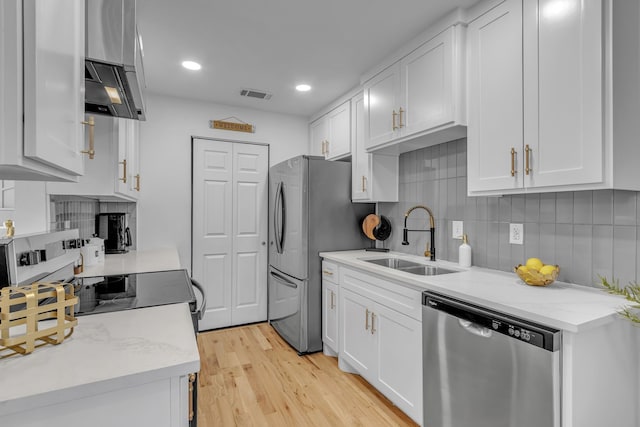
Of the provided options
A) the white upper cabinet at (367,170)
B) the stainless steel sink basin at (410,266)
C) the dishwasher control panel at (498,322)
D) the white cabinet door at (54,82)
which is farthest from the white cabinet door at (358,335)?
the white cabinet door at (54,82)

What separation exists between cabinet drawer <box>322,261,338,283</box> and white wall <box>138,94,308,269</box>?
59.6 inches

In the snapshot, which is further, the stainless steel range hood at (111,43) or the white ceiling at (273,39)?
the white ceiling at (273,39)

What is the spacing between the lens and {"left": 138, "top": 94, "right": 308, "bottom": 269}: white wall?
3193 millimetres

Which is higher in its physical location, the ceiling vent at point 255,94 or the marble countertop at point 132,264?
the ceiling vent at point 255,94

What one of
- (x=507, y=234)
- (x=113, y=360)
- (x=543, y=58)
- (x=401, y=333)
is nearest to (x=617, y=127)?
(x=543, y=58)

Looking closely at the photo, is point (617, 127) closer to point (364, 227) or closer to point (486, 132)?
point (486, 132)

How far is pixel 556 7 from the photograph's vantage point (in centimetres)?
144

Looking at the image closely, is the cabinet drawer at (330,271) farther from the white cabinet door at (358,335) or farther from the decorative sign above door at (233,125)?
the decorative sign above door at (233,125)

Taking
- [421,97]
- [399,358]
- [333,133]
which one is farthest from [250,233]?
[421,97]

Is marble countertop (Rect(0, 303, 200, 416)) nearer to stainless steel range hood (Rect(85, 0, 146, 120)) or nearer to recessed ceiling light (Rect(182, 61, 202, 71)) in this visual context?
stainless steel range hood (Rect(85, 0, 146, 120))

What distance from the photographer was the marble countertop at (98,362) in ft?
2.17

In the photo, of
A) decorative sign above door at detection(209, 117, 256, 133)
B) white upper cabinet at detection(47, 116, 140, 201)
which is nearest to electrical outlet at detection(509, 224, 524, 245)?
white upper cabinet at detection(47, 116, 140, 201)

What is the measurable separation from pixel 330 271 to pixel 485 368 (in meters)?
1.52

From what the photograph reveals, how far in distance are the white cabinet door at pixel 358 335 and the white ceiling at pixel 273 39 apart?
Answer: 6.01 ft
